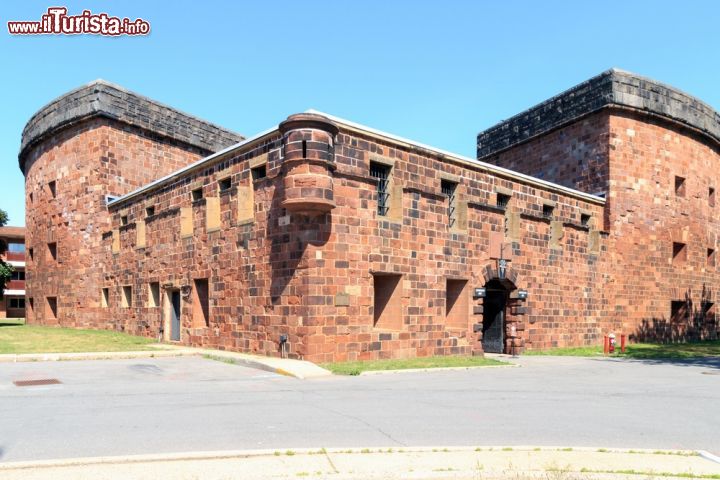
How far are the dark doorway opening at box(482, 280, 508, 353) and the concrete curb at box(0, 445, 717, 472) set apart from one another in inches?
566

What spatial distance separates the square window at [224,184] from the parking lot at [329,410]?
248 inches

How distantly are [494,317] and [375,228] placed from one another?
755cm

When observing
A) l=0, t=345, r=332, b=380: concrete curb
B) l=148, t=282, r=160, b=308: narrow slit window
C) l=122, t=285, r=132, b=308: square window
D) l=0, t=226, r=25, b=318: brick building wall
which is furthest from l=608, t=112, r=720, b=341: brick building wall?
l=0, t=226, r=25, b=318: brick building wall

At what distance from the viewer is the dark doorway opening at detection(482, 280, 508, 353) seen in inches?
811

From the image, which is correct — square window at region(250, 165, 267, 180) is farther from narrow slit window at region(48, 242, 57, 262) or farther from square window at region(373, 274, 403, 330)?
narrow slit window at region(48, 242, 57, 262)

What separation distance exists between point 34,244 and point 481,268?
80.0 ft

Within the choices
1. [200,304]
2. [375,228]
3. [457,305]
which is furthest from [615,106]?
[200,304]

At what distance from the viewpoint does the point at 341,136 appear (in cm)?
1504

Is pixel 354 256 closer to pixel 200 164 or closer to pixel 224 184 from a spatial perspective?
pixel 224 184

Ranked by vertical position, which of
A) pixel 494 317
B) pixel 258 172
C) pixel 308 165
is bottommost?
pixel 494 317

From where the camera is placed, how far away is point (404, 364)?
14.4 meters

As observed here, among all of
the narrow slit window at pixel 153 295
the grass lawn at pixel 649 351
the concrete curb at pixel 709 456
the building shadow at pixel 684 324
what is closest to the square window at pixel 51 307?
the narrow slit window at pixel 153 295

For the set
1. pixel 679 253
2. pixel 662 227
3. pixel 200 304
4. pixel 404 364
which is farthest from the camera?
pixel 679 253

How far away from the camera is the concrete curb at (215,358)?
12570 millimetres
